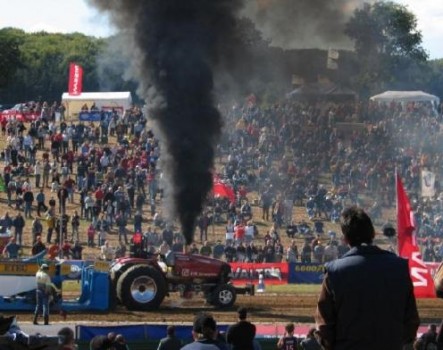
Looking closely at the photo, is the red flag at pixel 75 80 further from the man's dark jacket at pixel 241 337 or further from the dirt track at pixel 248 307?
the man's dark jacket at pixel 241 337

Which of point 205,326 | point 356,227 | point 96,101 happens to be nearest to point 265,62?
point 96,101

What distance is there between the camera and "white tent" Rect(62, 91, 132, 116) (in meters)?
60.8

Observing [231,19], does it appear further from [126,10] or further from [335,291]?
[335,291]

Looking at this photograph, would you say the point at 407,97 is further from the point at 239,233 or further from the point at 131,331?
the point at 131,331

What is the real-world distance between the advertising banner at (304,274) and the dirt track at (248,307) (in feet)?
17.4

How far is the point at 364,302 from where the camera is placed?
5414 mm

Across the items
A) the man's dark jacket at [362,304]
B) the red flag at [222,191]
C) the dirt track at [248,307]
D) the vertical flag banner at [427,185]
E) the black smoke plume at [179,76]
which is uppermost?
the black smoke plume at [179,76]

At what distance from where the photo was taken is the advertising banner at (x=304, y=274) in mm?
31156

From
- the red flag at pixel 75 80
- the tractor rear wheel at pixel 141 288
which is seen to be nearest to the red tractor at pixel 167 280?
the tractor rear wheel at pixel 141 288

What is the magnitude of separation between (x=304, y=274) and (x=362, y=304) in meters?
26.0

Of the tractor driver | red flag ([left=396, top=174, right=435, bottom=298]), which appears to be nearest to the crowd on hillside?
red flag ([left=396, top=174, right=435, bottom=298])

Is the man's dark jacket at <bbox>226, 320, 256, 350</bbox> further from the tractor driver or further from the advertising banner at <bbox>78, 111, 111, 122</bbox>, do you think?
the advertising banner at <bbox>78, 111, 111, 122</bbox>

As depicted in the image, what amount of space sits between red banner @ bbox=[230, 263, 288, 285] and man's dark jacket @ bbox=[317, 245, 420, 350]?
2489 cm

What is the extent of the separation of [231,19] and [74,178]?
1059 cm
